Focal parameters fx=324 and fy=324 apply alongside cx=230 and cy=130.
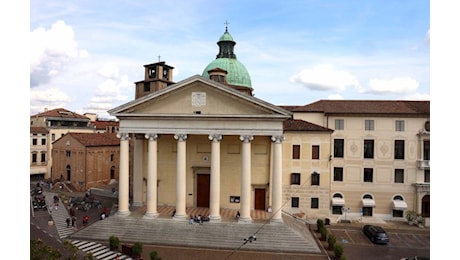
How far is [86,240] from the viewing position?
2616 centimetres

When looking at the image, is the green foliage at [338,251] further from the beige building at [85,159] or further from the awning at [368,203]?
the beige building at [85,159]

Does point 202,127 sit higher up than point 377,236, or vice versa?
point 202,127

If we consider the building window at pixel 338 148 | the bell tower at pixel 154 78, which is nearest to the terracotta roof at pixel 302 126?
the building window at pixel 338 148

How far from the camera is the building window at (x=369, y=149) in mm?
34125

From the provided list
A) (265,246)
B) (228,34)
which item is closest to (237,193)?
(265,246)

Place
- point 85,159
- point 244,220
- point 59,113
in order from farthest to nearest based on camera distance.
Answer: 1. point 59,113
2. point 85,159
3. point 244,220

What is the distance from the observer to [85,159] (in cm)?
4759

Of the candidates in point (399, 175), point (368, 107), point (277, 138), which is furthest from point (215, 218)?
point (399, 175)

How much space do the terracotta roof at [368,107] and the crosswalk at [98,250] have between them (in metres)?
22.8

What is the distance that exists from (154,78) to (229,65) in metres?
10.5

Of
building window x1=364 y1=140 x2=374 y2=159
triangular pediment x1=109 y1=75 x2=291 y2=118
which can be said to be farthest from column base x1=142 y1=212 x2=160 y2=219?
→ building window x1=364 y1=140 x2=374 y2=159

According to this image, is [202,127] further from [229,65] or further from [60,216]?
[60,216]

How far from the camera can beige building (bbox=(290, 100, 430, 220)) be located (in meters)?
33.4

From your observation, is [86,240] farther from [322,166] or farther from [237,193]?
[322,166]
